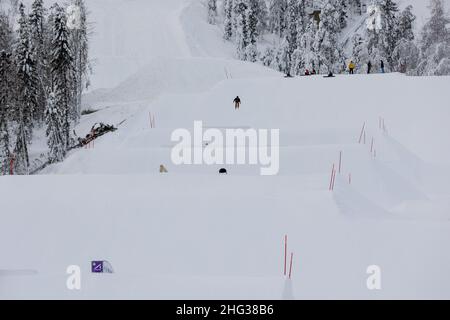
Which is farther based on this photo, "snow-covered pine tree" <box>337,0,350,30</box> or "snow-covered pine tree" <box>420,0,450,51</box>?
"snow-covered pine tree" <box>337,0,350,30</box>

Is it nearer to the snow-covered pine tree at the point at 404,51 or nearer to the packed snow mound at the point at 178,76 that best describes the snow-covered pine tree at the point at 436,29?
the snow-covered pine tree at the point at 404,51

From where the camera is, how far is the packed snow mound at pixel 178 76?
4672cm

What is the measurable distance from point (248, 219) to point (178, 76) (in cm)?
3533

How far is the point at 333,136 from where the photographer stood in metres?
24.9

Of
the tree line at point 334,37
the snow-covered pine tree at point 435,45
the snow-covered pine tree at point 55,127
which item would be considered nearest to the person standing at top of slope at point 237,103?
the snow-covered pine tree at point 55,127

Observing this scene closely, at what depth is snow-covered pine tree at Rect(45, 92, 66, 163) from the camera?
3916 cm

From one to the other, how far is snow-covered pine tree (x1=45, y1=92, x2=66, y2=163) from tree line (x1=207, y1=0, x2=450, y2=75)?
2563 cm

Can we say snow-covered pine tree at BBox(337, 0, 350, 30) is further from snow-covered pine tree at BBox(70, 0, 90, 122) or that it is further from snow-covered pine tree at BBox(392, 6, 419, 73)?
snow-covered pine tree at BBox(70, 0, 90, 122)

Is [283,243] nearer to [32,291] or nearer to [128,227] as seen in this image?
[128,227]

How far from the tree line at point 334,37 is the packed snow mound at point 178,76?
873 centimetres

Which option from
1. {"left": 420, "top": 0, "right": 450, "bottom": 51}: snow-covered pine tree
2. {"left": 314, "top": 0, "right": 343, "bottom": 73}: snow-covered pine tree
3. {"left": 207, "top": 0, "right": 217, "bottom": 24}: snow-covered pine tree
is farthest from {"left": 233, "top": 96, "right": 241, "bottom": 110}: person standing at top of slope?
{"left": 207, "top": 0, "right": 217, "bottom": 24}: snow-covered pine tree

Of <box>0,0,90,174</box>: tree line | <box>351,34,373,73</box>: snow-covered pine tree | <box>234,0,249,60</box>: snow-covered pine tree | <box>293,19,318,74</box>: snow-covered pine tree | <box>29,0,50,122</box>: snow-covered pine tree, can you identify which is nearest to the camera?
<box>0,0,90,174</box>: tree line

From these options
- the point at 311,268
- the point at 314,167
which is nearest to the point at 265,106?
→ the point at 314,167

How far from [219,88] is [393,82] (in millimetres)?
11169
